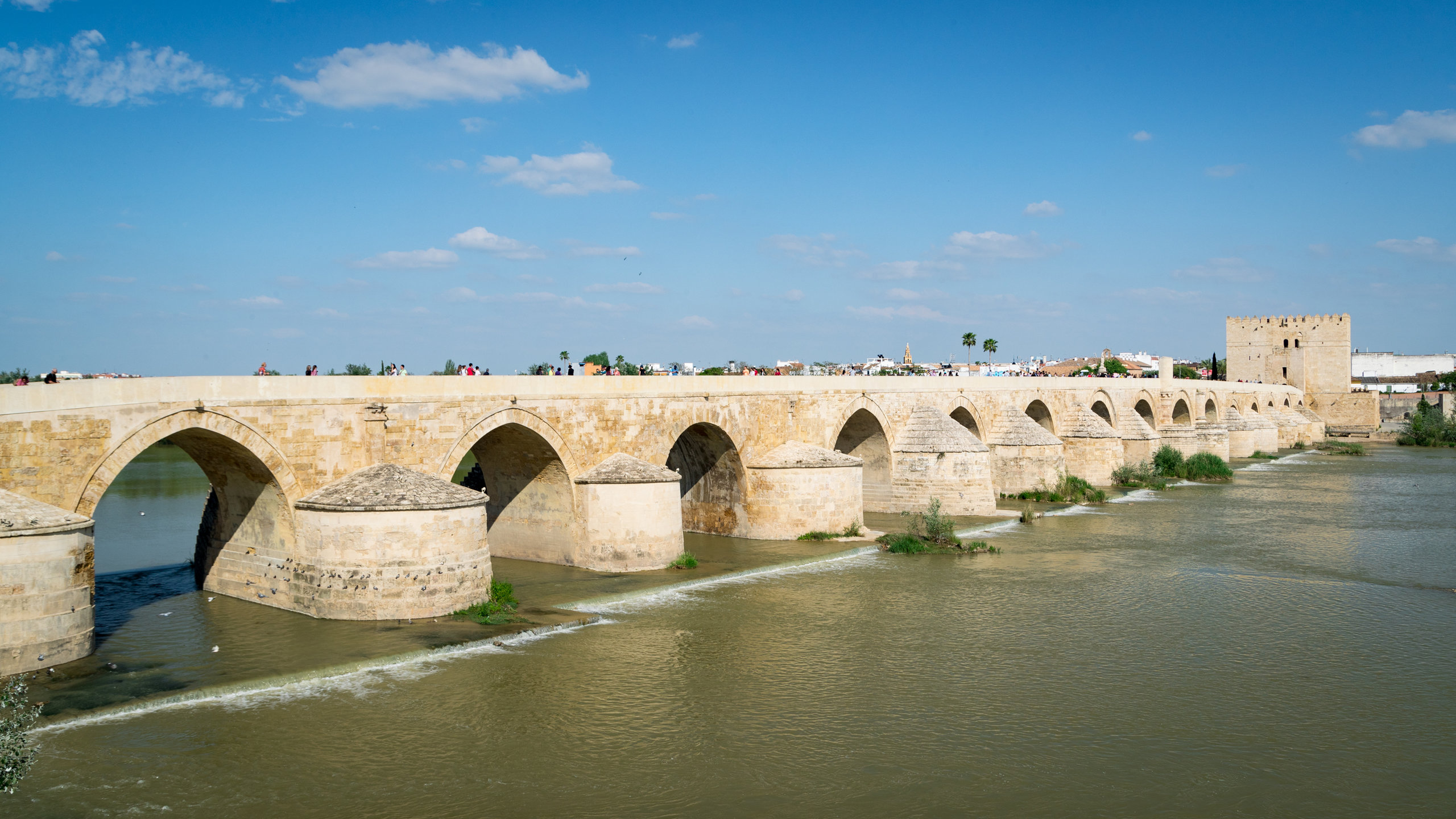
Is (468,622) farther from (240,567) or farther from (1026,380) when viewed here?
(1026,380)

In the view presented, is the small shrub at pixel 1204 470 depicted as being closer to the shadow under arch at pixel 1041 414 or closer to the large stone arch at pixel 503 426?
the shadow under arch at pixel 1041 414

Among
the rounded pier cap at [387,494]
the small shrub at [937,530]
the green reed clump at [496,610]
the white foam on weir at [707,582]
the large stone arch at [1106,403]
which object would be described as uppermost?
the large stone arch at [1106,403]

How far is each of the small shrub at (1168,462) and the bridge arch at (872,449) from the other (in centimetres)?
1196

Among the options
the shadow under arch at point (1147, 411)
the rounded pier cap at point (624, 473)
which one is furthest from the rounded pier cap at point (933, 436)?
the shadow under arch at point (1147, 411)

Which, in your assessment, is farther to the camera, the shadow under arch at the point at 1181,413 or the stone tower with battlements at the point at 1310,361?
the stone tower with battlements at the point at 1310,361

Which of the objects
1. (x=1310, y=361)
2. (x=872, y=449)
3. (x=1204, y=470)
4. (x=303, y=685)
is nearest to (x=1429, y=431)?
(x=1310, y=361)

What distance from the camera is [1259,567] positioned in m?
16.3

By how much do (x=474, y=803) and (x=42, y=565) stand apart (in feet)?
16.5

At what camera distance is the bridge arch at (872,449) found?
73.2 ft

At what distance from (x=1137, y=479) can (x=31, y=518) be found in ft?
86.7

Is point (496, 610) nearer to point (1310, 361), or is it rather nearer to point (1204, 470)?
point (1204, 470)

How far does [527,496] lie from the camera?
16344 millimetres

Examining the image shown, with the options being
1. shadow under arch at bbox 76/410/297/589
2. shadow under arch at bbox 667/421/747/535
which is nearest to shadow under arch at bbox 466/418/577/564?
shadow under arch at bbox 667/421/747/535

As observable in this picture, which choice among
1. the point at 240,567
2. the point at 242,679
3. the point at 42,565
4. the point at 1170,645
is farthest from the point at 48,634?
the point at 1170,645
